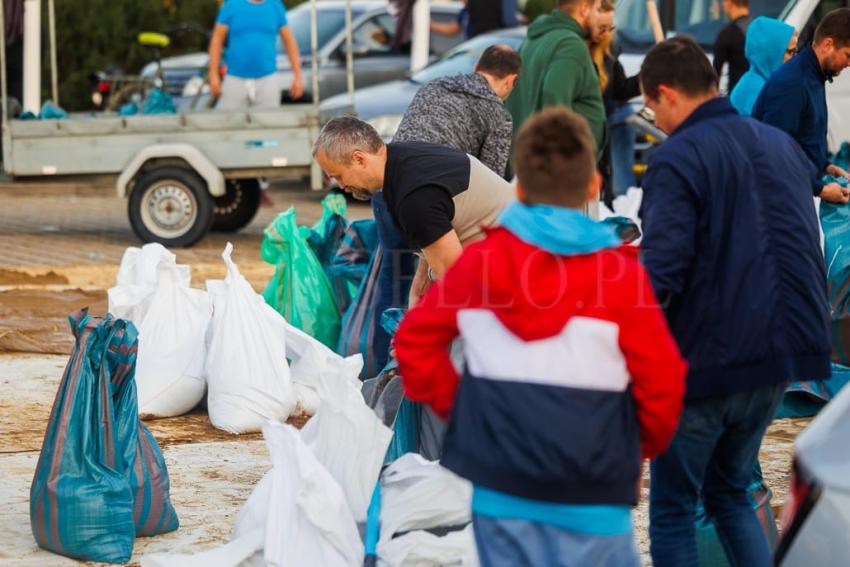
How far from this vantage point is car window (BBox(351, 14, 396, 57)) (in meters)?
15.8

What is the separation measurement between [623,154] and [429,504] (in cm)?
701

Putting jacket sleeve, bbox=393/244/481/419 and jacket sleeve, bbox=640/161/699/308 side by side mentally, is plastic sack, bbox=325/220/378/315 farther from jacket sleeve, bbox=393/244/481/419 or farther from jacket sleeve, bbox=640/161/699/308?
jacket sleeve, bbox=393/244/481/419

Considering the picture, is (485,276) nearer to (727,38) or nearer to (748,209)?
(748,209)

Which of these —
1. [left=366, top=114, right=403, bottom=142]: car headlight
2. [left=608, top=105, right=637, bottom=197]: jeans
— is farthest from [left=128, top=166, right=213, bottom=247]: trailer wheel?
[left=608, top=105, right=637, bottom=197]: jeans

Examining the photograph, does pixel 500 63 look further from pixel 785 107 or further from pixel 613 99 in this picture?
pixel 613 99

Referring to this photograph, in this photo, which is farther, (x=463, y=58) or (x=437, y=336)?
(x=463, y=58)

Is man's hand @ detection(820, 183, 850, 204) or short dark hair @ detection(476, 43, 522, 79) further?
short dark hair @ detection(476, 43, 522, 79)

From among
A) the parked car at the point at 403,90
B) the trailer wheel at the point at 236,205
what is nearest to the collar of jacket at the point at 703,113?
the trailer wheel at the point at 236,205

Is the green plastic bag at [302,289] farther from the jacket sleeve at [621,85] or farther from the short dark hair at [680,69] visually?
the short dark hair at [680,69]

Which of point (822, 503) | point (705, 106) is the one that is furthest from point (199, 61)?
point (822, 503)

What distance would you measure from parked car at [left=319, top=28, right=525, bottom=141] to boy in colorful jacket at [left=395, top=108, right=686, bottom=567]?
9563 mm

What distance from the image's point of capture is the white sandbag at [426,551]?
3977 millimetres

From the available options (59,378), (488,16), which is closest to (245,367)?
(59,378)

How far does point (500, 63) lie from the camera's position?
6.72m
